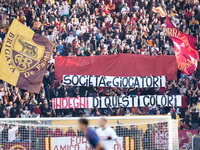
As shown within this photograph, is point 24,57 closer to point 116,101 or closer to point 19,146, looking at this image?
point 116,101

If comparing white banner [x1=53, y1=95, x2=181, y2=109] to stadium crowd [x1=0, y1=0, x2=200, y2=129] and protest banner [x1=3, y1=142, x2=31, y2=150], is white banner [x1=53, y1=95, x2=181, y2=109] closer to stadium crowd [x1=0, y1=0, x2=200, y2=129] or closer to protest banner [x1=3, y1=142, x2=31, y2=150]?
stadium crowd [x1=0, y1=0, x2=200, y2=129]

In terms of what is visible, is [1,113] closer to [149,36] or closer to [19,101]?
[19,101]

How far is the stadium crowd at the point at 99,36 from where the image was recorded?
72.9ft

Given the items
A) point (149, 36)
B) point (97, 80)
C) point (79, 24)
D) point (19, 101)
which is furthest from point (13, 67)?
point (149, 36)

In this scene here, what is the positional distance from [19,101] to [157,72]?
232 inches

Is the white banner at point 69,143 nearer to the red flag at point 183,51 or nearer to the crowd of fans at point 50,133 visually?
the crowd of fans at point 50,133

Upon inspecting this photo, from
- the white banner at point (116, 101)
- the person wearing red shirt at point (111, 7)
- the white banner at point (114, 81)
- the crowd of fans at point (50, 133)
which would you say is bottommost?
the crowd of fans at point (50, 133)

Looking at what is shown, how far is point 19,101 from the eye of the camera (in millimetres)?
22047

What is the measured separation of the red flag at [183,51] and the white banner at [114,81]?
1.11m

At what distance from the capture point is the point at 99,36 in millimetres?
24781

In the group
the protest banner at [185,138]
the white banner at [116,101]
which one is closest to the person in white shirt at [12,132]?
the white banner at [116,101]

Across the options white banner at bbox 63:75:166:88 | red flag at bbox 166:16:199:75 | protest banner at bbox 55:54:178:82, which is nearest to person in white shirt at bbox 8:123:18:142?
white banner at bbox 63:75:166:88

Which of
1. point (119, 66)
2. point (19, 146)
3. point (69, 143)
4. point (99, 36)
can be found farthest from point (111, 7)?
point (19, 146)

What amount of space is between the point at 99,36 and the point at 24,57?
459cm
